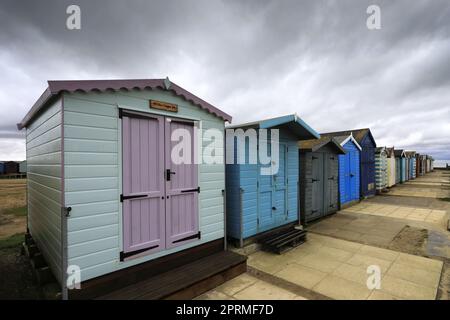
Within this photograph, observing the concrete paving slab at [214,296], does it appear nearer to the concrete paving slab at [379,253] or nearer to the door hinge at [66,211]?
the door hinge at [66,211]

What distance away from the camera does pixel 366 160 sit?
41.4 feet

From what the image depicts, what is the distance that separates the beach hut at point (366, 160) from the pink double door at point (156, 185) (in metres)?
10.7

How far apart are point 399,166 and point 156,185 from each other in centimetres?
2484

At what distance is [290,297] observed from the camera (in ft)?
11.0

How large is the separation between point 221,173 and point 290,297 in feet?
8.02

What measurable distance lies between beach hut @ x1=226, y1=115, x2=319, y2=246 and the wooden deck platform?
113 centimetres

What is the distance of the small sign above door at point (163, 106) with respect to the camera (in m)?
3.64

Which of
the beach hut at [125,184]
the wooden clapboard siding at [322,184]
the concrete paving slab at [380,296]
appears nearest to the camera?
the beach hut at [125,184]

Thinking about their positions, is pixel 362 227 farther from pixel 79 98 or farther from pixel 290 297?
pixel 79 98

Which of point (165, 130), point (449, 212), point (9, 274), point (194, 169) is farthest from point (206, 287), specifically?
point (449, 212)

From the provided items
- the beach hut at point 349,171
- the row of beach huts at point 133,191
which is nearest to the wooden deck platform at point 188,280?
the row of beach huts at point 133,191

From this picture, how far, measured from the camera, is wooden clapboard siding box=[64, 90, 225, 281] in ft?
9.42

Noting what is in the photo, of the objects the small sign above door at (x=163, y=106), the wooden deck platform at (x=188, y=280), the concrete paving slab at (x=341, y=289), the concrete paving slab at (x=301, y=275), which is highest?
the small sign above door at (x=163, y=106)

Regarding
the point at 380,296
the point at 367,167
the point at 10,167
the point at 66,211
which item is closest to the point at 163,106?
the point at 66,211
